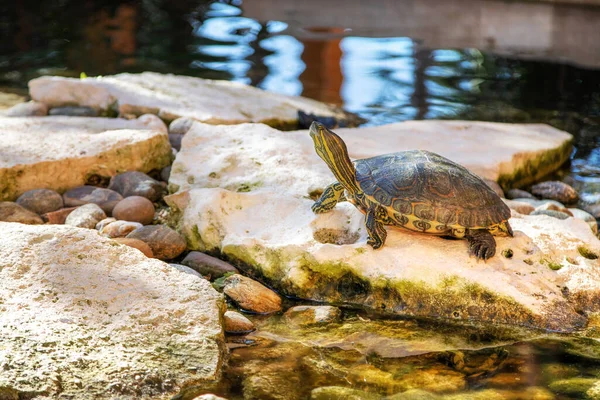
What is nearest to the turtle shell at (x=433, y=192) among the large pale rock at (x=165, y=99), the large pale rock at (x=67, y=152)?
the large pale rock at (x=67, y=152)

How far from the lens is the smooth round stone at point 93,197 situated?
442 cm

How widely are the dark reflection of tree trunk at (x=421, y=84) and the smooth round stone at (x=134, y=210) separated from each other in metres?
3.73

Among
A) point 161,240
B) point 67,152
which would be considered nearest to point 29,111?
point 67,152

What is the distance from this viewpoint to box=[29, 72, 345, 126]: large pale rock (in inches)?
235

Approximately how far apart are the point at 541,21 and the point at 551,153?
303 inches

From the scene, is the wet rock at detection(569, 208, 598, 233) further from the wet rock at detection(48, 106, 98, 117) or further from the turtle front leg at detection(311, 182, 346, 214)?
the wet rock at detection(48, 106, 98, 117)

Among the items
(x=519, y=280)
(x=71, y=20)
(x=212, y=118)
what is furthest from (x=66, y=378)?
(x=71, y=20)

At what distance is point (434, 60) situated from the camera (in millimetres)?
9844

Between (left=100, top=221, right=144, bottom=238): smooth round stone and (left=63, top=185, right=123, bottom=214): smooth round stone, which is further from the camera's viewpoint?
(left=63, top=185, right=123, bottom=214): smooth round stone

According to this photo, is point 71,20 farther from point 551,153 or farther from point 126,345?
point 126,345

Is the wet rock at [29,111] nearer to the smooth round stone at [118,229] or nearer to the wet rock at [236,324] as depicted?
the smooth round stone at [118,229]

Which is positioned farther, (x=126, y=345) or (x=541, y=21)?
(x=541, y=21)

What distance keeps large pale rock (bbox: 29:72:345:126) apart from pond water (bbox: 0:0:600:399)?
1.23 metres

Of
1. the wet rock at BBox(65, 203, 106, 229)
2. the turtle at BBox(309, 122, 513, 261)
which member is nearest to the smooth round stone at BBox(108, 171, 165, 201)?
the wet rock at BBox(65, 203, 106, 229)
